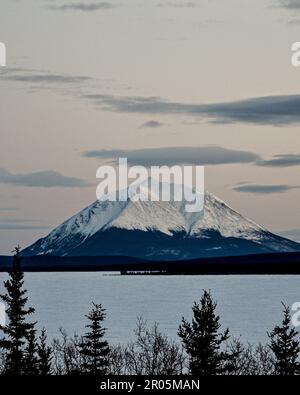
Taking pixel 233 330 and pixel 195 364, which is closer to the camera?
pixel 195 364
